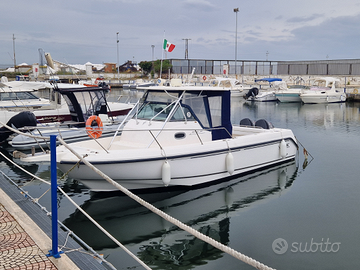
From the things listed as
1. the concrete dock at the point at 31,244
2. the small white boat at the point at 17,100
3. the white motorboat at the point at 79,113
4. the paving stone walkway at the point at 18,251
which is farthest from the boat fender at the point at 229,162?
the small white boat at the point at 17,100

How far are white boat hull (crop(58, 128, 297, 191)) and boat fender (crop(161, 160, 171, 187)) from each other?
0.33ft

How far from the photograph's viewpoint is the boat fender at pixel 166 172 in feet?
26.9

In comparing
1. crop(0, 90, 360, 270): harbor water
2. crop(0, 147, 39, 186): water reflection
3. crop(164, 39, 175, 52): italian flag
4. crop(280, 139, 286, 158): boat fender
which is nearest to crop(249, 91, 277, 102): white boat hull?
crop(0, 90, 360, 270): harbor water

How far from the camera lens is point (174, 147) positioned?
859 cm

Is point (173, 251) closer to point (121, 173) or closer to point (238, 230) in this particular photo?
point (238, 230)

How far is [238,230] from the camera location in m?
7.29

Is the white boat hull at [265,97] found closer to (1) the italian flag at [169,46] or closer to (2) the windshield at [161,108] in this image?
(1) the italian flag at [169,46]

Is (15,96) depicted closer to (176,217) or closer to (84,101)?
(84,101)

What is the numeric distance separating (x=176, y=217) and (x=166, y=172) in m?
1.03

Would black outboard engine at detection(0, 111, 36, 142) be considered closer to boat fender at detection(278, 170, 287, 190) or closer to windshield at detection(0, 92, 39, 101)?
windshield at detection(0, 92, 39, 101)

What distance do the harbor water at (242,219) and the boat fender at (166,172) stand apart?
0.63m

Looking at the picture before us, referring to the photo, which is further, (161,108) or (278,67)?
(278,67)

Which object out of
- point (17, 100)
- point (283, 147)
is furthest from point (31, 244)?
point (17, 100)

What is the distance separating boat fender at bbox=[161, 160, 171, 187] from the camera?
8.20 meters
